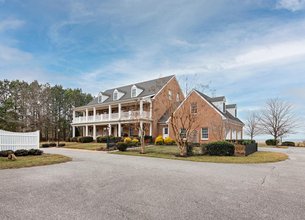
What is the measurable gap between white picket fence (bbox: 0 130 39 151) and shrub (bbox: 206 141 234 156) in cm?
1305

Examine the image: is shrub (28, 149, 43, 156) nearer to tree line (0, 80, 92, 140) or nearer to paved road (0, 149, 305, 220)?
paved road (0, 149, 305, 220)

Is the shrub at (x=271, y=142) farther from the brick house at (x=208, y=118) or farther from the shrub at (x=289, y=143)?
the brick house at (x=208, y=118)

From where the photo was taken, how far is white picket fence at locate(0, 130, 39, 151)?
13984 millimetres

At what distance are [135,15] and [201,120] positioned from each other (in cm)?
1632

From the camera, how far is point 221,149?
15805 mm

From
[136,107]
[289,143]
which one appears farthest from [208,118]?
[289,143]

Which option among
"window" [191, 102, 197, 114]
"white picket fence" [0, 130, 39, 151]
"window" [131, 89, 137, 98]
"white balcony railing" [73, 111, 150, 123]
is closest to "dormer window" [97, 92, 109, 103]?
"white balcony railing" [73, 111, 150, 123]

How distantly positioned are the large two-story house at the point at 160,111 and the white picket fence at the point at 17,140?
10482 millimetres

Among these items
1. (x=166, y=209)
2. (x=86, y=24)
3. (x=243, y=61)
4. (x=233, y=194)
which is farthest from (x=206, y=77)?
(x=166, y=209)

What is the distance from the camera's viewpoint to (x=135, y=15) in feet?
43.1

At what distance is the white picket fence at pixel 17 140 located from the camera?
13984 millimetres

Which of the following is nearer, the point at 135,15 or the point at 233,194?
the point at 233,194

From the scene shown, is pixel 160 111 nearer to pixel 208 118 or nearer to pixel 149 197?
pixel 208 118

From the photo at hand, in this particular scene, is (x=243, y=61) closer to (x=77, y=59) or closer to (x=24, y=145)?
(x=77, y=59)
